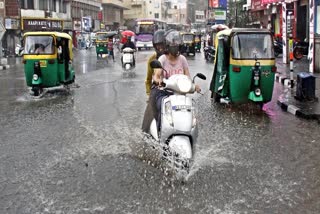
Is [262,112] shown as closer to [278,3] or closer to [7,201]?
[7,201]

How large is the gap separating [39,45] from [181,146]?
30.7 feet

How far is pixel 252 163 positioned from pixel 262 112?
14.6 feet

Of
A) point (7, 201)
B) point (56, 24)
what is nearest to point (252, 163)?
point (7, 201)

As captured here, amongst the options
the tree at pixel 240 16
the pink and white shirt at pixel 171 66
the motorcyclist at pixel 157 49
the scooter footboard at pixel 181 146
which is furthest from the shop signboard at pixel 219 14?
the scooter footboard at pixel 181 146

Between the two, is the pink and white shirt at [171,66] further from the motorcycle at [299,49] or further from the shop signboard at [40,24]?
the shop signboard at [40,24]

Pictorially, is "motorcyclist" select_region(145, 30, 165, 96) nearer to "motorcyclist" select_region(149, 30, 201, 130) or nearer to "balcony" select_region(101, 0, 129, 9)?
"motorcyclist" select_region(149, 30, 201, 130)

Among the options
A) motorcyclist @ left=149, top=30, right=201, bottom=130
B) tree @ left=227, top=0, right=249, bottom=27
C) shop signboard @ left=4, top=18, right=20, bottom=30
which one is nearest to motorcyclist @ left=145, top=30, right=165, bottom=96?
motorcyclist @ left=149, top=30, right=201, bottom=130

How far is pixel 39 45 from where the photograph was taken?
14.1 metres

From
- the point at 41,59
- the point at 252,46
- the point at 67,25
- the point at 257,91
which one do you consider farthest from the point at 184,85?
the point at 67,25

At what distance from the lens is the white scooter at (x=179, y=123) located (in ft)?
18.9

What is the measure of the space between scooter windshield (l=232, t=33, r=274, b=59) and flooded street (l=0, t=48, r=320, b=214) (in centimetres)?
121

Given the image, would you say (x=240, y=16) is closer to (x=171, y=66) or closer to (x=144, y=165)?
(x=171, y=66)

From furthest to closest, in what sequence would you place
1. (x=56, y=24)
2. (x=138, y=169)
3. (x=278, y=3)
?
(x=56, y=24) < (x=278, y=3) < (x=138, y=169)

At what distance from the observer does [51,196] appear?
5.21 metres
